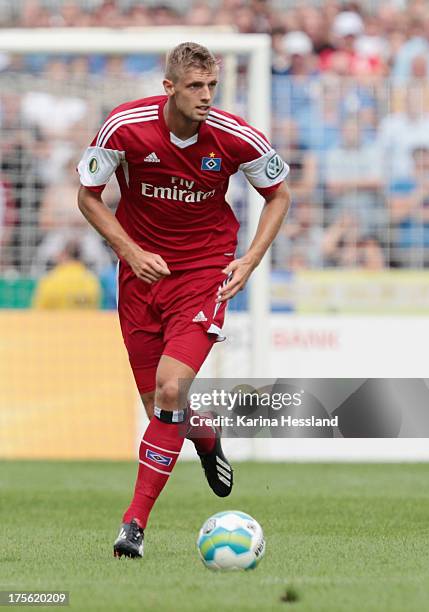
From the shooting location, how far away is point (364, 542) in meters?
6.90

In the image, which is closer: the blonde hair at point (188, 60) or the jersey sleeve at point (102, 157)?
the blonde hair at point (188, 60)

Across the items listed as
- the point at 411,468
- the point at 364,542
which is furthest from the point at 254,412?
the point at 411,468

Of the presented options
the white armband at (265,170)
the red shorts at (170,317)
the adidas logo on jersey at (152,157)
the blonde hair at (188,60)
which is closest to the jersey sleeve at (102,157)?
the adidas logo on jersey at (152,157)

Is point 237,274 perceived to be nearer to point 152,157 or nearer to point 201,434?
point 152,157

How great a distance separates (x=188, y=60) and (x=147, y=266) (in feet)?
3.37

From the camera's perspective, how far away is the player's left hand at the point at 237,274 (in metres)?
6.61

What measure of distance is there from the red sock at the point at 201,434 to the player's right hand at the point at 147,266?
1.00m

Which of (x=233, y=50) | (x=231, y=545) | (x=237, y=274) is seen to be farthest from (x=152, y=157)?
(x=233, y=50)

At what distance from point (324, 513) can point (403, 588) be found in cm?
316

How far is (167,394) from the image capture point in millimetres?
6461

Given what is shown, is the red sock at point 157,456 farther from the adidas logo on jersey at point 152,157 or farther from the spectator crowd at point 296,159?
the spectator crowd at point 296,159

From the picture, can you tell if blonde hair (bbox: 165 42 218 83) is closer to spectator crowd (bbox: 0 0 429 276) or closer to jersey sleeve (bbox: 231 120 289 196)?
jersey sleeve (bbox: 231 120 289 196)

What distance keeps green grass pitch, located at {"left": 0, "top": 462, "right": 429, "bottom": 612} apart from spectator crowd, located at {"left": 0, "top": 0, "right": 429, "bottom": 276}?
2.83 meters

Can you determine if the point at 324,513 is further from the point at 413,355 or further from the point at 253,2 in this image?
the point at 253,2
